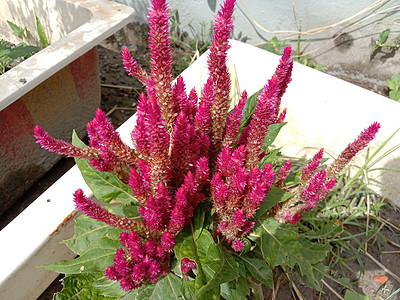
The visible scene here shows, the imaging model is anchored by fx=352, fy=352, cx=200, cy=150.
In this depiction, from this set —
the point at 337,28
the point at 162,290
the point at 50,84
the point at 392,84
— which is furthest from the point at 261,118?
the point at 337,28

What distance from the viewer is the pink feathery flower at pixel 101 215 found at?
82 cm

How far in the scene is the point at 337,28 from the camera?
2.54m

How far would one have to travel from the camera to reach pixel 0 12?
2443 mm

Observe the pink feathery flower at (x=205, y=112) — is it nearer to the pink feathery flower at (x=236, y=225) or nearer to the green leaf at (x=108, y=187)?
the pink feathery flower at (x=236, y=225)

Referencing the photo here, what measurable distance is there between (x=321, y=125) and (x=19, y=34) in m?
2.01

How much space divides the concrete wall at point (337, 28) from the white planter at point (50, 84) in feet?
3.79

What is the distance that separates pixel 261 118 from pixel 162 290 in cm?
59

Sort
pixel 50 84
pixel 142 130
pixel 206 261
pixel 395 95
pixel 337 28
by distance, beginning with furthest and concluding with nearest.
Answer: pixel 337 28
pixel 395 95
pixel 50 84
pixel 206 261
pixel 142 130

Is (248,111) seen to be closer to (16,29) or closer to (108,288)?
(108,288)

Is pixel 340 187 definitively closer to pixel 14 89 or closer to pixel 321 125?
pixel 321 125

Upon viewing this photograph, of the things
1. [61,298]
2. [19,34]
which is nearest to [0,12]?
[19,34]

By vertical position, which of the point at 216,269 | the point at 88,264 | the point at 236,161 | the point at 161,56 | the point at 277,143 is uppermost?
the point at 161,56

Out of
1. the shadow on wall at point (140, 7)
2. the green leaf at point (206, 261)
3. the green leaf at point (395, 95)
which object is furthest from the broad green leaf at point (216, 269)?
the shadow on wall at point (140, 7)

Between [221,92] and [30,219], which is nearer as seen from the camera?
[221,92]
